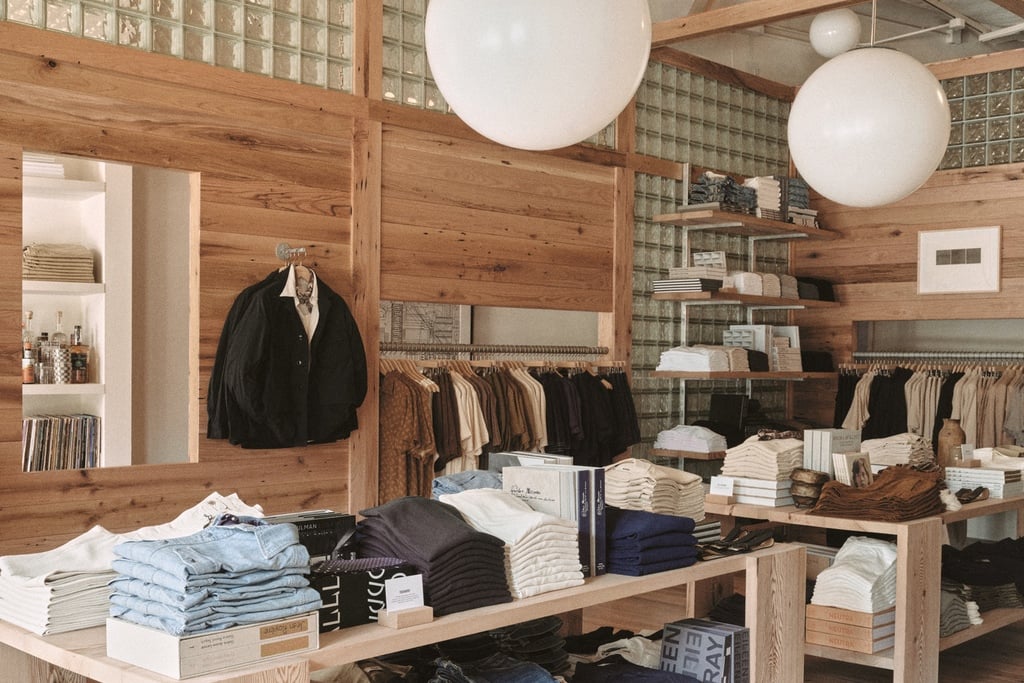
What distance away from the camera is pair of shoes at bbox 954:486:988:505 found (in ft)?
14.1

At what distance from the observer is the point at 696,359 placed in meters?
6.43

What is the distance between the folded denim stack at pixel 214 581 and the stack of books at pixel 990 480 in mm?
3323

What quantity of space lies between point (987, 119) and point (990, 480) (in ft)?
10.5

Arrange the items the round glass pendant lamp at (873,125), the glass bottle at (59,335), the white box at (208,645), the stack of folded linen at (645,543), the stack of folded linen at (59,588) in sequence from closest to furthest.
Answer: the white box at (208,645) < the stack of folded linen at (59,588) < the stack of folded linen at (645,543) < the round glass pendant lamp at (873,125) < the glass bottle at (59,335)

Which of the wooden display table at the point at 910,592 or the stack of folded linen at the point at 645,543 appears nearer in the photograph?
the stack of folded linen at the point at 645,543

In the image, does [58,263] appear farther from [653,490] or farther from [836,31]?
[836,31]

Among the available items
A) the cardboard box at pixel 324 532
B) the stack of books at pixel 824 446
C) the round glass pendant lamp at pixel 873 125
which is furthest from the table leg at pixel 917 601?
the cardboard box at pixel 324 532

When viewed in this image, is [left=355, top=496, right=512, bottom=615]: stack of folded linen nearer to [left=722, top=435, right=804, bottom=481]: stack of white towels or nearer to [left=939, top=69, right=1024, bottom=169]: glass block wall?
[left=722, top=435, right=804, bottom=481]: stack of white towels

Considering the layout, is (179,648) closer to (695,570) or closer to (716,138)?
(695,570)

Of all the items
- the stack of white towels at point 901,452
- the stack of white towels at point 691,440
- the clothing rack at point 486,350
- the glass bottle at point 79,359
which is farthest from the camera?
the stack of white towels at point 691,440

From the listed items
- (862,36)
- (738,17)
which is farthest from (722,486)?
(862,36)

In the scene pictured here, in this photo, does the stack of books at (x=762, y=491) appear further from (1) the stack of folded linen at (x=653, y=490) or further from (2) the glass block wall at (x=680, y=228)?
(2) the glass block wall at (x=680, y=228)

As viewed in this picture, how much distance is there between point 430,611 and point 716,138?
219 inches

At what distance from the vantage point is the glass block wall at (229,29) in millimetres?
4090
